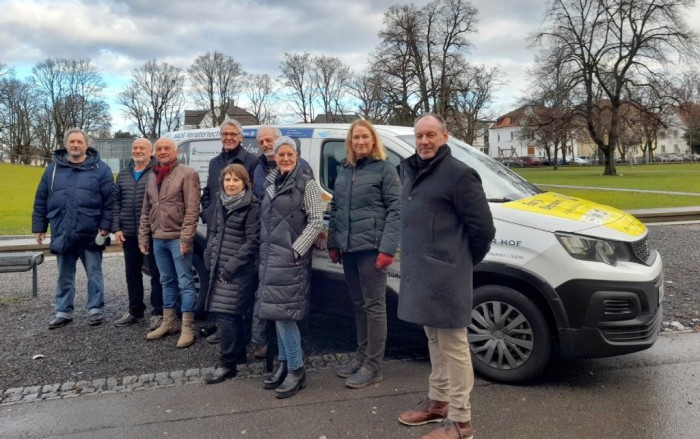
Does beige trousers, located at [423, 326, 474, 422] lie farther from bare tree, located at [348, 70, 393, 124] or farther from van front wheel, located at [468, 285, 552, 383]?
bare tree, located at [348, 70, 393, 124]

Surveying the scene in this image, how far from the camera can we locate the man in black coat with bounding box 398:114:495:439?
2998 millimetres

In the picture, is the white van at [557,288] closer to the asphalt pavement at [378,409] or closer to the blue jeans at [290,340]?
the asphalt pavement at [378,409]

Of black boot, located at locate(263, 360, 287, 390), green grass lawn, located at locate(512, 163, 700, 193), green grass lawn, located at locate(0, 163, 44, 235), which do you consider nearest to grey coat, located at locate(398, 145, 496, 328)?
black boot, located at locate(263, 360, 287, 390)

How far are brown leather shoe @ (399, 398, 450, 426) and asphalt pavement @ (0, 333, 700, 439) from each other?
53 millimetres

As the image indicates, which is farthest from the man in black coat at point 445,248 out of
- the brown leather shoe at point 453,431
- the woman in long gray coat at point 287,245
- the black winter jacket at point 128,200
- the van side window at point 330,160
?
the black winter jacket at point 128,200

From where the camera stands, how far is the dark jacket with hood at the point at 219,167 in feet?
15.5

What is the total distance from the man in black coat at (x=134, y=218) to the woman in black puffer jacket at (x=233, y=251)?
62.5 inches

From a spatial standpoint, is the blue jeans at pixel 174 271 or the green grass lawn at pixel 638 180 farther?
the green grass lawn at pixel 638 180

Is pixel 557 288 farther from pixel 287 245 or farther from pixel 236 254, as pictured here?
pixel 236 254

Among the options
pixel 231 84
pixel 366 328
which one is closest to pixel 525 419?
pixel 366 328

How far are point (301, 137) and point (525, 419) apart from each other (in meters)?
3.02

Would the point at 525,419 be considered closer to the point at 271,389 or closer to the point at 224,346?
the point at 271,389

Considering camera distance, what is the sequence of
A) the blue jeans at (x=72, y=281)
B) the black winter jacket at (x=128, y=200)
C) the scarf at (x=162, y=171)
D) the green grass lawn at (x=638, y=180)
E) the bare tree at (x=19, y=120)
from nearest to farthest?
1. the scarf at (x=162, y=171)
2. the black winter jacket at (x=128, y=200)
3. the blue jeans at (x=72, y=281)
4. the green grass lawn at (x=638, y=180)
5. the bare tree at (x=19, y=120)

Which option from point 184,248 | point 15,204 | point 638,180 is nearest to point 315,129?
point 184,248
